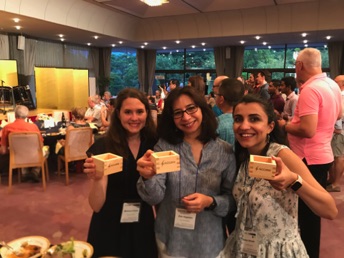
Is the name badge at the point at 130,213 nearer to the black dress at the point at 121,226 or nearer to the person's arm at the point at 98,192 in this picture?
the black dress at the point at 121,226

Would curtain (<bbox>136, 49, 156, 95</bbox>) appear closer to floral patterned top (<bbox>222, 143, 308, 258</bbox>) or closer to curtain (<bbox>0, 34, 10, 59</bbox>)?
curtain (<bbox>0, 34, 10, 59</bbox>)

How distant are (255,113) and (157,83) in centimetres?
1340

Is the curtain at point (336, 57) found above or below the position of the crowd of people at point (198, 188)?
above

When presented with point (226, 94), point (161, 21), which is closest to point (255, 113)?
point (226, 94)

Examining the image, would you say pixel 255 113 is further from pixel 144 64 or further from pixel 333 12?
pixel 144 64

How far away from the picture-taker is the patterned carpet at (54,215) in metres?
3.22

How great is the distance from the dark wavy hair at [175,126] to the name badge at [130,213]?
426 mm

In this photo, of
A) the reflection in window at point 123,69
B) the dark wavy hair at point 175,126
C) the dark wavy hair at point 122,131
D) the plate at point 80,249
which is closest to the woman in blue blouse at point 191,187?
the dark wavy hair at point 175,126

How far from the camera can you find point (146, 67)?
1445 cm

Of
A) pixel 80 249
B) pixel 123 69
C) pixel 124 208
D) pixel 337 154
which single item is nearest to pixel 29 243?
pixel 80 249

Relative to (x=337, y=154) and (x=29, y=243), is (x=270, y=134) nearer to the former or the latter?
(x=29, y=243)

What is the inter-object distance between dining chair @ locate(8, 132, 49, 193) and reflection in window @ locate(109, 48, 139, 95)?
10.2m

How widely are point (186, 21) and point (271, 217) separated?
9.34 m

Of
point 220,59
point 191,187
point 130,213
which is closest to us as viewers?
point 191,187
